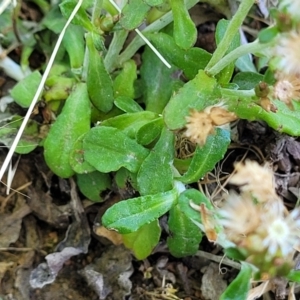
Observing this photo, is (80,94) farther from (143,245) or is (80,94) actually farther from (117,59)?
(143,245)

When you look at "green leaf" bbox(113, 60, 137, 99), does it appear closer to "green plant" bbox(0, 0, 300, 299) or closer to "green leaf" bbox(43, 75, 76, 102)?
"green plant" bbox(0, 0, 300, 299)

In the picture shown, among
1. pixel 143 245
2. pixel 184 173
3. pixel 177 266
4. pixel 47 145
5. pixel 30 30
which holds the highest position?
pixel 30 30

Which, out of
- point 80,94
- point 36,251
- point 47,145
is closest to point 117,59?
point 80,94

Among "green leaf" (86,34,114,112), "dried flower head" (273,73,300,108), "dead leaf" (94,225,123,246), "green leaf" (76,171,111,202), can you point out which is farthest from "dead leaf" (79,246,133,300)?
"dried flower head" (273,73,300,108)

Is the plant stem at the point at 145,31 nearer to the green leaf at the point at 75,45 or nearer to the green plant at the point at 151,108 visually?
the green plant at the point at 151,108

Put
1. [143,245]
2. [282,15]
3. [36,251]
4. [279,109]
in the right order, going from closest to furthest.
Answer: [282,15] → [279,109] → [143,245] → [36,251]
